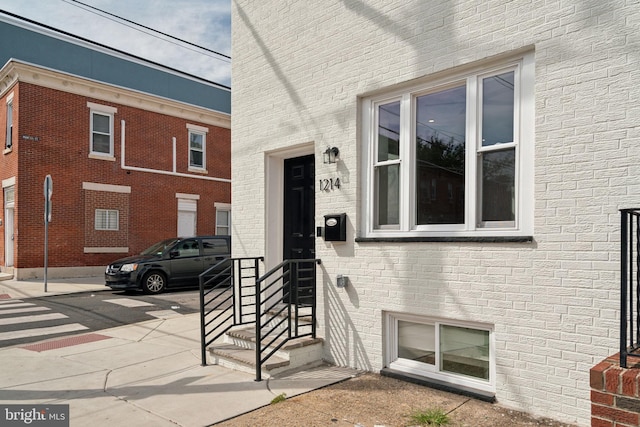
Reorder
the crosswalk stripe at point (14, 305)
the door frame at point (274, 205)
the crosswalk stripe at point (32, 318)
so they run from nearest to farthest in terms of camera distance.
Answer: the door frame at point (274, 205)
the crosswalk stripe at point (32, 318)
the crosswalk stripe at point (14, 305)

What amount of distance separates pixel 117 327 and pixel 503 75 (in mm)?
7206

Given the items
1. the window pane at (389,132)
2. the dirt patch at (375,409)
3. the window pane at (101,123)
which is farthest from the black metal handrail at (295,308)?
the window pane at (101,123)

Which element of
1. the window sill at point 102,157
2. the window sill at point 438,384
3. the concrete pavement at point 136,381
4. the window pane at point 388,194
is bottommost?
the concrete pavement at point 136,381

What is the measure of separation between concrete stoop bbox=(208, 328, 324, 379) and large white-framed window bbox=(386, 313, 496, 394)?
926 mm

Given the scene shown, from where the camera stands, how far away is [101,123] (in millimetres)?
16969

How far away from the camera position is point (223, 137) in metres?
21.0

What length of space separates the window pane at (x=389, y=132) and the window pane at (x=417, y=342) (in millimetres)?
1844

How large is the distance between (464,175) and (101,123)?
15970mm

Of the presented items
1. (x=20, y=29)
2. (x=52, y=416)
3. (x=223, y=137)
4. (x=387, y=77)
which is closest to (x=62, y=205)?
(x=223, y=137)

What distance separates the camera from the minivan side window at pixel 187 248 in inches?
509

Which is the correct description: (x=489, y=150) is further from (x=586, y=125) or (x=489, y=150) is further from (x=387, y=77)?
(x=387, y=77)

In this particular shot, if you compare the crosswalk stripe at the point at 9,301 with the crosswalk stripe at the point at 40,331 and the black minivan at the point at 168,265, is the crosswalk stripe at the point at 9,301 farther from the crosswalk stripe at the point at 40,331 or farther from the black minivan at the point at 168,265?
the crosswalk stripe at the point at 40,331

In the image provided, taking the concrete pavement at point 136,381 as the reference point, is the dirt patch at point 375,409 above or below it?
above

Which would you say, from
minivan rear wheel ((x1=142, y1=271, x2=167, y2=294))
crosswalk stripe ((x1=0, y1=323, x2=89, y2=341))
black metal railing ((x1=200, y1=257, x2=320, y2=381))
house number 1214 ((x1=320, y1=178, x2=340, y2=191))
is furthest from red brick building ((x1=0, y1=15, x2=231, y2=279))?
house number 1214 ((x1=320, y1=178, x2=340, y2=191))
